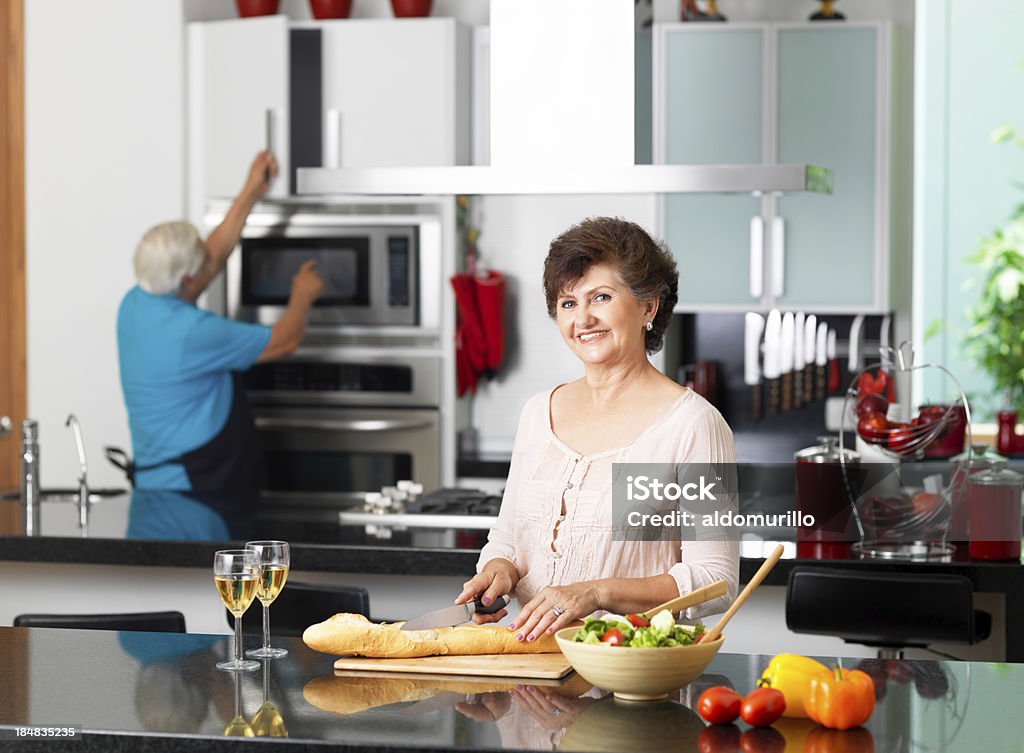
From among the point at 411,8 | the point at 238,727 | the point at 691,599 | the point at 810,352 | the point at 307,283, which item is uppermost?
the point at 411,8

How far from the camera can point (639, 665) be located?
1.71 meters

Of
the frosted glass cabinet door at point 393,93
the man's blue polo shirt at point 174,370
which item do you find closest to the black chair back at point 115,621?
the man's blue polo shirt at point 174,370

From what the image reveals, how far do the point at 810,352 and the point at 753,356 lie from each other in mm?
226

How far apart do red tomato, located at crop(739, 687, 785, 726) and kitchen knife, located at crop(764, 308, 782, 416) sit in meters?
3.59

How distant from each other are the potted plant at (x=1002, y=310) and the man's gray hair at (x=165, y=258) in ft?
9.56

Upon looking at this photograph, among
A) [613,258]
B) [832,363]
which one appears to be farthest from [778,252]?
[613,258]

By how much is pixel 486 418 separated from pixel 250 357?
126 centimetres

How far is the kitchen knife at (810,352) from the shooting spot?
17.1ft

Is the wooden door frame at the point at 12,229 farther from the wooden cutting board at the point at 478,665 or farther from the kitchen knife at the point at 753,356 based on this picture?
the wooden cutting board at the point at 478,665

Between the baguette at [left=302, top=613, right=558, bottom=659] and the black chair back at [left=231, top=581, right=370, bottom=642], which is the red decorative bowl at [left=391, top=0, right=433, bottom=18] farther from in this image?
the baguette at [left=302, top=613, right=558, bottom=659]

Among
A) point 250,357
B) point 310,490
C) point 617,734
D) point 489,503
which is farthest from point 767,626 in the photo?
point 310,490

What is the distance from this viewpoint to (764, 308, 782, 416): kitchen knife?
17.1 ft

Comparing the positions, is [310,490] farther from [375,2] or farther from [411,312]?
[375,2]

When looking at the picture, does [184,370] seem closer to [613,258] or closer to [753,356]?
[753,356]
